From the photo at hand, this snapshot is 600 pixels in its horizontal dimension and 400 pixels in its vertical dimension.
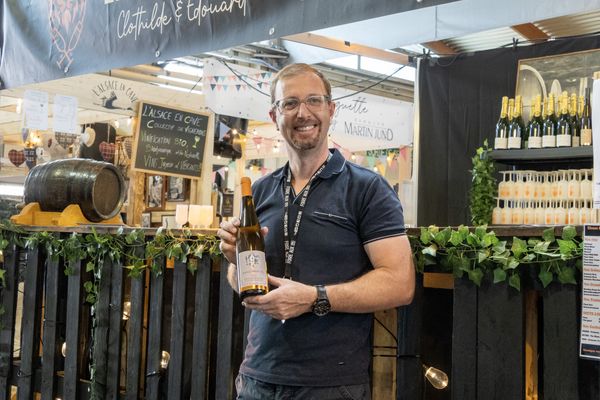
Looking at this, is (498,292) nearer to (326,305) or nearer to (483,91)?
(326,305)

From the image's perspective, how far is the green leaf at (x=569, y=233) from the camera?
1.92m

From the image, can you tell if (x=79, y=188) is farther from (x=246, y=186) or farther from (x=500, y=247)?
(x=500, y=247)

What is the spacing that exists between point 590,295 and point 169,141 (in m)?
6.23

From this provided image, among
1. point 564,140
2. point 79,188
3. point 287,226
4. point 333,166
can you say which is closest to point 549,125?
point 564,140

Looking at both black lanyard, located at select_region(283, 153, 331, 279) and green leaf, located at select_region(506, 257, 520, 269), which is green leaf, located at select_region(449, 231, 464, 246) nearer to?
green leaf, located at select_region(506, 257, 520, 269)

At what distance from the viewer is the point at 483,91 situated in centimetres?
642

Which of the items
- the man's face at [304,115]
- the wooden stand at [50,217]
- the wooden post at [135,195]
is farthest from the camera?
the wooden post at [135,195]

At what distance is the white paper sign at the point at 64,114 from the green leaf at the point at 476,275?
202 inches

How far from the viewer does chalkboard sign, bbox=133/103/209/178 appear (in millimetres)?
7359

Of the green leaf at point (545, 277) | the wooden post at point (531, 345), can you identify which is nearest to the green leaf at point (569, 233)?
the green leaf at point (545, 277)

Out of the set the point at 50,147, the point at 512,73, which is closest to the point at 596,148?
the point at 512,73

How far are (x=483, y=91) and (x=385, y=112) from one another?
3.95ft

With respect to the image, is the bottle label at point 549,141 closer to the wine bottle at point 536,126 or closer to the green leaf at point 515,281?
the wine bottle at point 536,126

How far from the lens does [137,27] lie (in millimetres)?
2973
